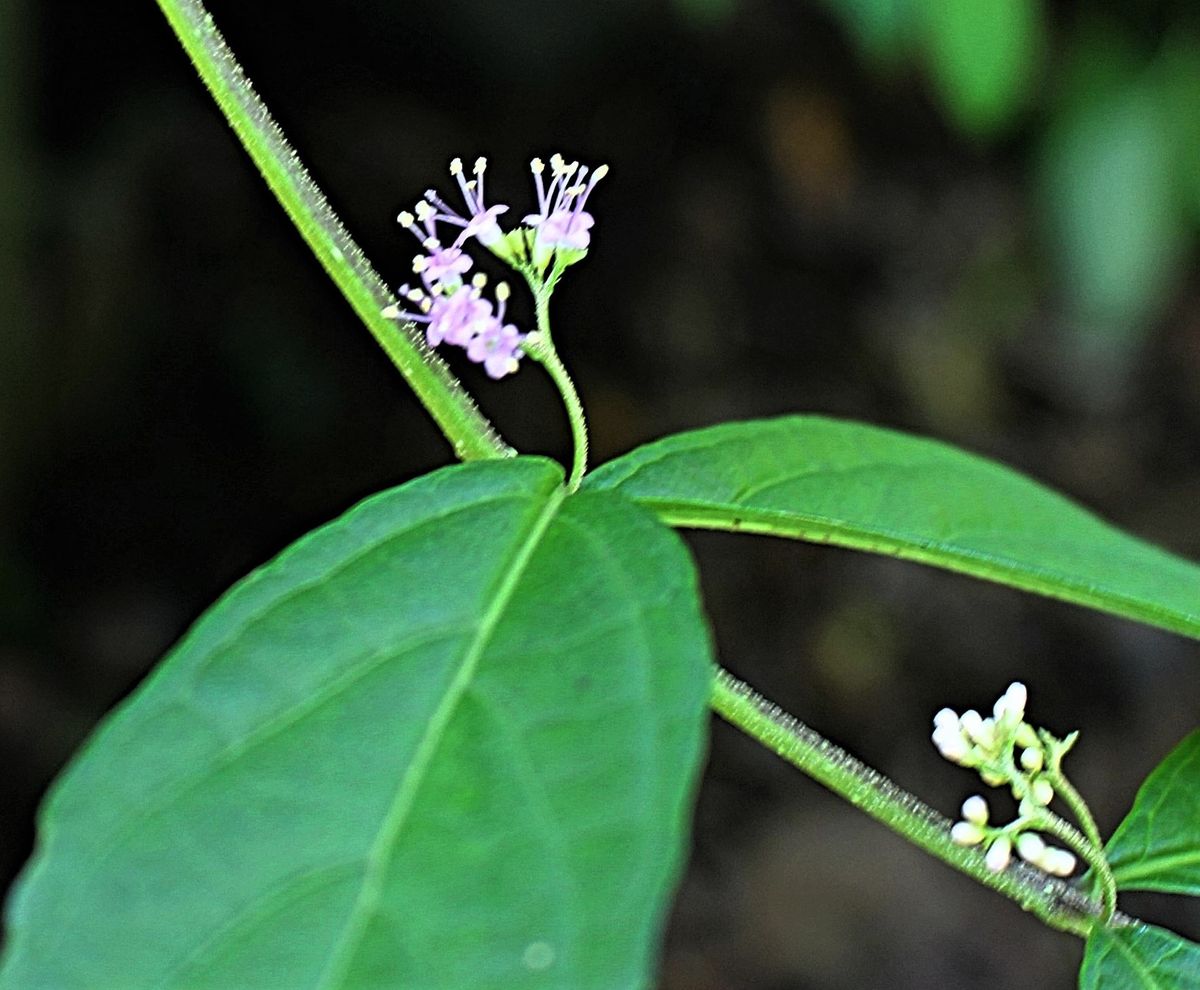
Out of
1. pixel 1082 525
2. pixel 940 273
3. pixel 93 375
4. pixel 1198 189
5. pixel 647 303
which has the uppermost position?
pixel 1082 525

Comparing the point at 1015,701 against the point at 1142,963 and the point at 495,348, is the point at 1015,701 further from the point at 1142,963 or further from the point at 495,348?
the point at 495,348

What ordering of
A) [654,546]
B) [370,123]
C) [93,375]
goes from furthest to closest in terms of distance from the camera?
[370,123] → [93,375] → [654,546]

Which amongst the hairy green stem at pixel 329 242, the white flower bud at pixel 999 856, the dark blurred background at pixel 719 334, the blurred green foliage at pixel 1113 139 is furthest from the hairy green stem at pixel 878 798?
the blurred green foliage at pixel 1113 139

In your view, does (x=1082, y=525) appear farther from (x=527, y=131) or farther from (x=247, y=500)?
(x=527, y=131)

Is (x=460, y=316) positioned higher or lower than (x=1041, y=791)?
higher

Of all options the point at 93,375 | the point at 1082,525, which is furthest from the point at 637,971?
the point at 93,375

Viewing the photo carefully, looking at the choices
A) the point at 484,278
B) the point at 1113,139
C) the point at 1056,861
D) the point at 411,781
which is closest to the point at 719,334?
the point at 1113,139

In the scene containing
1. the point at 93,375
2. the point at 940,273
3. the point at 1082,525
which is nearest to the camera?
the point at 1082,525
